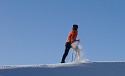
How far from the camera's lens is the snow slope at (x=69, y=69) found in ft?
54.1

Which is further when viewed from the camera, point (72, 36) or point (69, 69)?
point (72, 36)

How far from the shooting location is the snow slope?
54.1 ft

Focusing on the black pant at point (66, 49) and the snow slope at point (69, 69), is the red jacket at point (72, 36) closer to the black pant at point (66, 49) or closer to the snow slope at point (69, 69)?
the black pant at point (66, 49)

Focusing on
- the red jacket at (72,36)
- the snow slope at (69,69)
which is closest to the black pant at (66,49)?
the red jacket at (72,36)

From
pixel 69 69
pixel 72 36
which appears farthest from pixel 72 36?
pixel 69 69

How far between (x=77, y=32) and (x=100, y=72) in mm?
3728

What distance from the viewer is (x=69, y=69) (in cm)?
1747

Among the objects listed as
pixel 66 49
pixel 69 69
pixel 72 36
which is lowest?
pixel 69 69

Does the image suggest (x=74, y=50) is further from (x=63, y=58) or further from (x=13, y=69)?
(x=13, y=69)

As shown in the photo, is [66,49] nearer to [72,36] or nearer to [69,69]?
[72,36]

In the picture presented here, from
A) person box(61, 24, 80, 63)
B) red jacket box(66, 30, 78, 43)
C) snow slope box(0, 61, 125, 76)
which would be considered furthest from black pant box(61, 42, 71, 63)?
snow slope box(0, 61, 125, 76)

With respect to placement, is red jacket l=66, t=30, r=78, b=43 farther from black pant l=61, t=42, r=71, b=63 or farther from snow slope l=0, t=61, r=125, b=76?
snow slope l=0, t=61, r=125, b=76

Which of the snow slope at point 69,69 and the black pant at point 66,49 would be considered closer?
the snow slope at point 69,69


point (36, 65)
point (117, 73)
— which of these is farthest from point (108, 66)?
point (36, 65)
